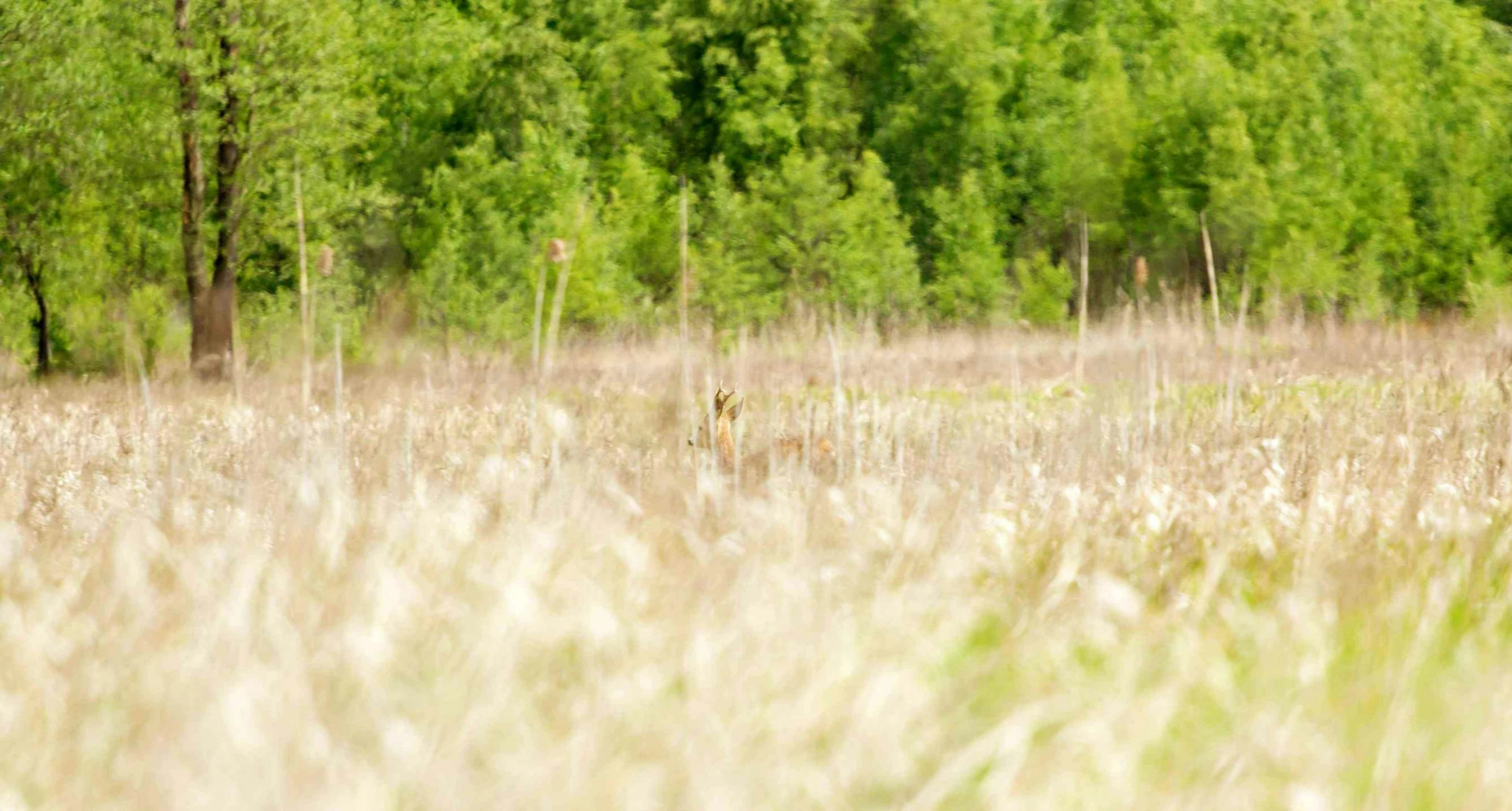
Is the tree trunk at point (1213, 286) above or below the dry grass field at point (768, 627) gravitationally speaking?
above

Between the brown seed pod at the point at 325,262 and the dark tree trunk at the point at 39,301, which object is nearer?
the brown seed pod at the point at 325,262

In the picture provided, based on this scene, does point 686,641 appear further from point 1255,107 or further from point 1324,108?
point 1324,108

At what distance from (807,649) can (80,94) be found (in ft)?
61.1

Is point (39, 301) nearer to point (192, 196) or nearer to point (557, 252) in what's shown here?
point (192, 196)

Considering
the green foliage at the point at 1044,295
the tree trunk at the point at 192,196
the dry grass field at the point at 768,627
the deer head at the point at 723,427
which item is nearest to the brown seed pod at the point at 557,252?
the dry grass field at the point at 768,627

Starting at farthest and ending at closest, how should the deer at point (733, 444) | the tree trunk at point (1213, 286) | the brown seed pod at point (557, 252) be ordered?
the deer at point (733, 444)
the tree trunk at point (1213, 286)
the brown seed pod at point (557, 252)

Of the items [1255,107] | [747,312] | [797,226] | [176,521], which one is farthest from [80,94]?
[1255,107]

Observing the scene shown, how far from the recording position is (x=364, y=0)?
2909 centimetres

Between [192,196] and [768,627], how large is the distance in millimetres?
18525

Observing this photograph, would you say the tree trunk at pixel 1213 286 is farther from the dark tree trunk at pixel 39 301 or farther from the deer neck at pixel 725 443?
the dark tree trunk at pixel 39 301

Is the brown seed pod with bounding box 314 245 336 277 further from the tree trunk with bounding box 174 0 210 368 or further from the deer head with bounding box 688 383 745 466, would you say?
the tree trunk with bounding box 174 0 210 368

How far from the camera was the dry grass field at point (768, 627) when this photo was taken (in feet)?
7.37

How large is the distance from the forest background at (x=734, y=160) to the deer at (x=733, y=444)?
5226 millimetres

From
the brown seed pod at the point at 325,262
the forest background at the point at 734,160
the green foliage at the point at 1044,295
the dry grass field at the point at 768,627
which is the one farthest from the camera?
the green foliage at the point at 1044,295
